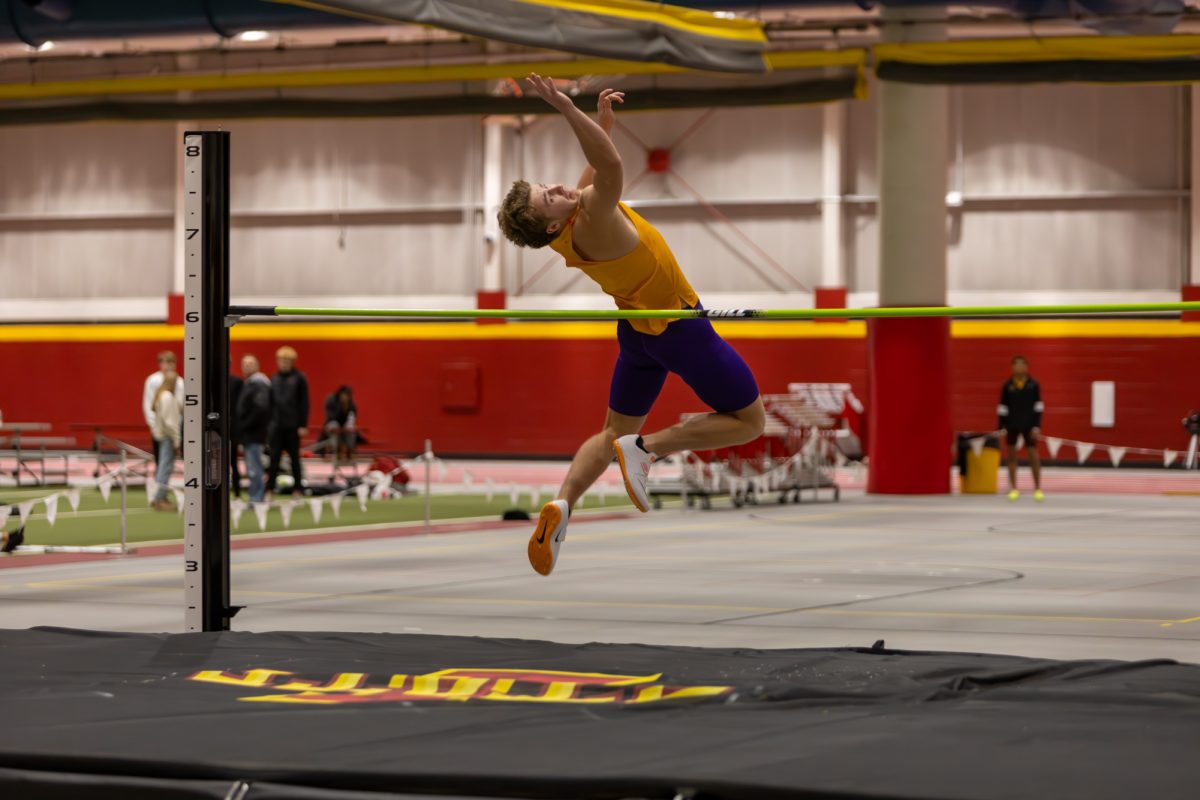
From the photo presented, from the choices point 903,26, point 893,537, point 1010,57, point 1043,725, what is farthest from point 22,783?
point 903,26

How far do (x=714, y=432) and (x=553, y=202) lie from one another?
1.25 m

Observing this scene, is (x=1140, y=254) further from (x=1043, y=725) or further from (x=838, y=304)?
(x=1043, y=725)

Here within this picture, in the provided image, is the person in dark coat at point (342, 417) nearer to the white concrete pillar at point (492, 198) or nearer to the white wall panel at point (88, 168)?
the white concrete pillar at point (492, 198)

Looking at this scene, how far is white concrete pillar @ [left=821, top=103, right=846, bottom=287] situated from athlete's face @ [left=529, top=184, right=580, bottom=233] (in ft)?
79.6

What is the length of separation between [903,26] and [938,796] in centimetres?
1905

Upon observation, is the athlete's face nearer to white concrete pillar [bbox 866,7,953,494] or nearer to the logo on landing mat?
the logo on landing mat

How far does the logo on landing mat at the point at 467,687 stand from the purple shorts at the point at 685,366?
4.84 ft

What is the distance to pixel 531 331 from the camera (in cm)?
3169

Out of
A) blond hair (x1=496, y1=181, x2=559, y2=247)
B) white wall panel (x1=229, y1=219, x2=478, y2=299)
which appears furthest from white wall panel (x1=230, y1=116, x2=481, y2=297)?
blond hair (x1=496, y1=181, x2=559, y2=247)

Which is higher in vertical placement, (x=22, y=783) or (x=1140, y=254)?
(x=1140, y=254)

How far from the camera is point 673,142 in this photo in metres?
32.2

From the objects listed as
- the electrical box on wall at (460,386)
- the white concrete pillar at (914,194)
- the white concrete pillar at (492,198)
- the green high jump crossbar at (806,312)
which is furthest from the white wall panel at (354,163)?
the green high jump crossbar at (806,312)

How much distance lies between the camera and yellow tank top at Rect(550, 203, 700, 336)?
7.14m

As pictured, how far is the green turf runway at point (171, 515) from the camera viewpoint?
15.7 meters
